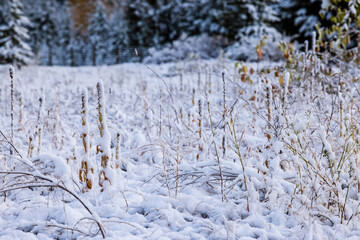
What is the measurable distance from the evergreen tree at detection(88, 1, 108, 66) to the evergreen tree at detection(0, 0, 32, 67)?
601 inches

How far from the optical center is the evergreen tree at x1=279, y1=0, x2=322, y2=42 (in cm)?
1581

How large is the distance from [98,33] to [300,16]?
24.2 metres

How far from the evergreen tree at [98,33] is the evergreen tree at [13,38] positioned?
15.3m

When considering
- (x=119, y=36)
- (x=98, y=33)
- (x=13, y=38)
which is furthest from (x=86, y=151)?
(x=98, y=33)

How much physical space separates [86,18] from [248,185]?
46.5 metres

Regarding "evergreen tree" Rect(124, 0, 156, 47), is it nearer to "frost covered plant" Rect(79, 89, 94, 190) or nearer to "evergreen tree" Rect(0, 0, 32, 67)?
"evergreen tree" Rect(0, 0, 32, 67)

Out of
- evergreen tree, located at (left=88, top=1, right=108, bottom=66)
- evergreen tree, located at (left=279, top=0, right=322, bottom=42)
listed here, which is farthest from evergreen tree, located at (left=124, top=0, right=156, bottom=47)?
evergreen tree, located at (left=279, top=0, right=322, bottom=42)

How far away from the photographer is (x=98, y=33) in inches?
1346

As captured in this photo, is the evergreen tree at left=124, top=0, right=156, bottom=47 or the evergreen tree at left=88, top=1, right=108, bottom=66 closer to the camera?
the evergreen tree at left=124, top=0, right=156, bottom=47

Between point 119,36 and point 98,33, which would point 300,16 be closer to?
point 119,36

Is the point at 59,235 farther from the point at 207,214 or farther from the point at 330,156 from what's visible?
the point at 330,156

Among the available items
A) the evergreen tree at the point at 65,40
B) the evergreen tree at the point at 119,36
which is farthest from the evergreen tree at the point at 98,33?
the evergreen tree at the point at 65,40

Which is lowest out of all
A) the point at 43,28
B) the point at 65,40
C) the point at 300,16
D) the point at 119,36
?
the point at 300,16

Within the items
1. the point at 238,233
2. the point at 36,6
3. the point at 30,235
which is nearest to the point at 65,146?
the point at 30,235
